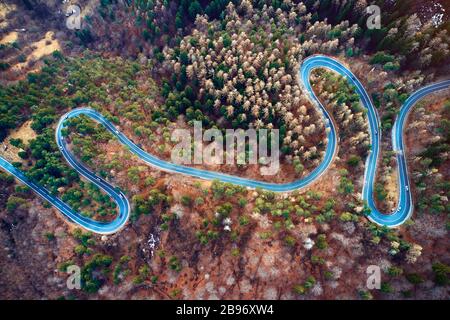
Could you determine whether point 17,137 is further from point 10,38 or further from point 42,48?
point 10,38

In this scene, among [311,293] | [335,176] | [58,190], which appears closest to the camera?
[311,293]

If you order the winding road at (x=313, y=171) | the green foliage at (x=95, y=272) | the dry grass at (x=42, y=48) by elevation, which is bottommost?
the green foliage at (x=95, y=272)

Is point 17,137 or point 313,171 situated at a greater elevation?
point 17,137

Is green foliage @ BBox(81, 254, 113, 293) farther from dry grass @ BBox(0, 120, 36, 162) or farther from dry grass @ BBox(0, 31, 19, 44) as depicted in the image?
dry grass @ BBox(0, 31, 19, 44)

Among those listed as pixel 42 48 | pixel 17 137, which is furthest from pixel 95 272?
pixel 42 48

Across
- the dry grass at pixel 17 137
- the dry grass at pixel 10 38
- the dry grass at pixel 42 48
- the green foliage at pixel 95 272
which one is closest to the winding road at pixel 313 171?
the dry grass at pixel 17 137

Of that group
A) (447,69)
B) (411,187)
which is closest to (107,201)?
(411,187)

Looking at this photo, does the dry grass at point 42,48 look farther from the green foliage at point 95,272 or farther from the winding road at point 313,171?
the green foliage at point 95,272

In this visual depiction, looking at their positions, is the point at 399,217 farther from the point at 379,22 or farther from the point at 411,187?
the point at 379,22
